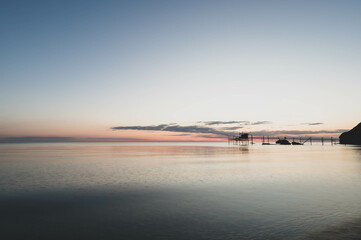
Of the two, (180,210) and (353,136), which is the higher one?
(353,136)

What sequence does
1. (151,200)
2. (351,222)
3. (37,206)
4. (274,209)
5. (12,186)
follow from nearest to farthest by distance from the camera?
1. (351,222)
2. (274,209)
3. (37,206)
4. (151,200)
5. (12,186)

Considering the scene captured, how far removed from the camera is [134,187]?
84.7 ft

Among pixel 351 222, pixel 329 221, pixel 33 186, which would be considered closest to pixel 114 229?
pixel 329 221

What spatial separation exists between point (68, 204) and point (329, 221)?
654 inches

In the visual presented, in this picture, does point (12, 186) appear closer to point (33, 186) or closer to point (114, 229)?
point (33, 186)

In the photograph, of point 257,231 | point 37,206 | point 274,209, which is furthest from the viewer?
point 37,206

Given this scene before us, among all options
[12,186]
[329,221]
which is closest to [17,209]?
[12,186]

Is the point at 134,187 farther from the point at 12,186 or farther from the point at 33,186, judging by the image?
the point at 12,186

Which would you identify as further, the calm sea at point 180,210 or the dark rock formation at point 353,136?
the dark rock formation at point 353,136

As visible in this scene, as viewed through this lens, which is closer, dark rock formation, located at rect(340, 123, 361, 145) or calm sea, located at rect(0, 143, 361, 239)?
calm sea, located at rect(0, 143, 361, 239)

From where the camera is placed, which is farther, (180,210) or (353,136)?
(353,136)

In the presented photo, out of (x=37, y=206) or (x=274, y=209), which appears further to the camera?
(x=37, y=206)

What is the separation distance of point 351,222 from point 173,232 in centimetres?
914

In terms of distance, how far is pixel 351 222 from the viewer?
13.5m
